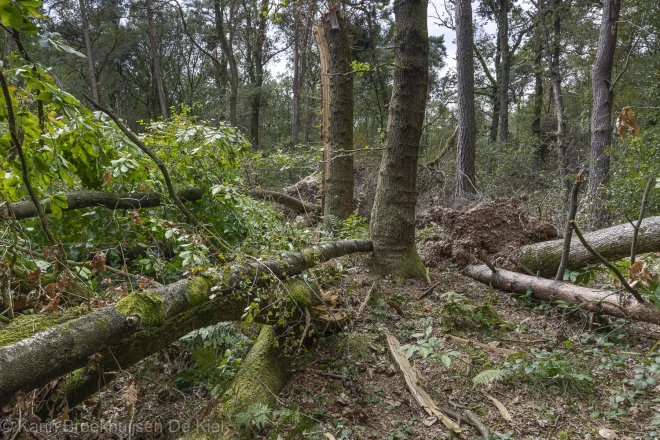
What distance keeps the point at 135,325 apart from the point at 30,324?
0.48m

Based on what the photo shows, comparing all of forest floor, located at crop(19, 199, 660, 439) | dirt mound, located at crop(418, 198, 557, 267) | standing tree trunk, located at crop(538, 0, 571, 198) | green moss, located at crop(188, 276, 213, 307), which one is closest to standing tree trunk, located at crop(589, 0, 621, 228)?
standing tree trunk, located at crop(538, 0, 571, 198)

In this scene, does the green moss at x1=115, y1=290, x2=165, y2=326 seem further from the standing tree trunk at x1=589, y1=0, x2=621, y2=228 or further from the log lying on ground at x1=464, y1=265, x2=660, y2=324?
the standing tree trunk at x1=589, y1=0, x2=621, y2=228

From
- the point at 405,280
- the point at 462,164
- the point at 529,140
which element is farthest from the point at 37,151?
the point at 529,140

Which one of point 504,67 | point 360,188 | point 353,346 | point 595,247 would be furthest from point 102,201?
point 504,67

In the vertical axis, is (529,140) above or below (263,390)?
above

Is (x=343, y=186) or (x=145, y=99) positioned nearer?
(x=343, y=186)

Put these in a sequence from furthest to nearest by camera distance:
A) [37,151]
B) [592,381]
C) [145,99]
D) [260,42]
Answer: [145,99] → [260,42] → [592,381] → [37,151]

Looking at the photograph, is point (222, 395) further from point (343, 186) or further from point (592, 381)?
point (343, 186)

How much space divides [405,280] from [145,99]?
34329 millimetres

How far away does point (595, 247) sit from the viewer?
14.7 feet

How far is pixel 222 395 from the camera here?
2785 mm

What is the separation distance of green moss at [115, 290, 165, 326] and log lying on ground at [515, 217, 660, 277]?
447 centimetres

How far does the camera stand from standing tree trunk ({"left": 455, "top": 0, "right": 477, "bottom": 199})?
9547mm

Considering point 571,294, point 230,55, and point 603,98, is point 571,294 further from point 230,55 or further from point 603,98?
point 230,55
